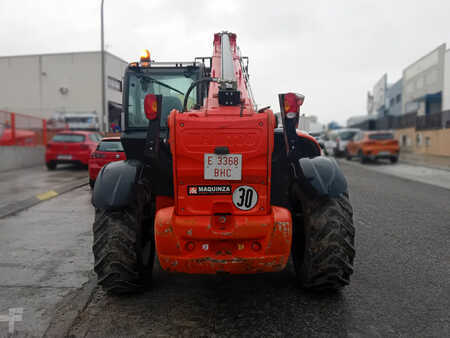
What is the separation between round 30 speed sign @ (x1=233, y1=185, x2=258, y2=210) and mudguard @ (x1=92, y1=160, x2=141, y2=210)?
0.92 meters

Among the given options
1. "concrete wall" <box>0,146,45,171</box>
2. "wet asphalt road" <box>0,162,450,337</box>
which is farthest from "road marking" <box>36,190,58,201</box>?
"concrete wall" <box>0,146,45,171</box>

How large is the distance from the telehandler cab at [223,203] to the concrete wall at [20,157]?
14.2m

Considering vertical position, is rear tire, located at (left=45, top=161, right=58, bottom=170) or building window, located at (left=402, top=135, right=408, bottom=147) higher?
building window, located at (left=402, top=135, right=408, bottom=147)

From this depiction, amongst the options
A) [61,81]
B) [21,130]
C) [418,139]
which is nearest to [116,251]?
[21,130]

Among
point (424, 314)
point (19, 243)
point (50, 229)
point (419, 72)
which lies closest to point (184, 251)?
point (424, 314)

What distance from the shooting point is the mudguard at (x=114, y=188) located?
340 cm

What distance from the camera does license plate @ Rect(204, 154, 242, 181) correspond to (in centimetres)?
309

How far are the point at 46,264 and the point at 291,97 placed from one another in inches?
128

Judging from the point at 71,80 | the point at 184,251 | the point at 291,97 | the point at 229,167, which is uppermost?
the point at 71,80

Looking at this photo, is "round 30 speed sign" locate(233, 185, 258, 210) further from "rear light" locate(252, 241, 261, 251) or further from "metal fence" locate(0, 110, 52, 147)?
"metal fence" locate(0, 110, 52, 147)

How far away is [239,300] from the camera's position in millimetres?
3586

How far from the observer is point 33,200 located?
8914mm

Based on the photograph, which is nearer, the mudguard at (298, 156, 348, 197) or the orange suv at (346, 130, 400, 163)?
the mudguard at (298, 156, 348, 197)

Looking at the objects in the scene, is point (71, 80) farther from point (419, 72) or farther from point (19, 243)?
point (19, 243)
